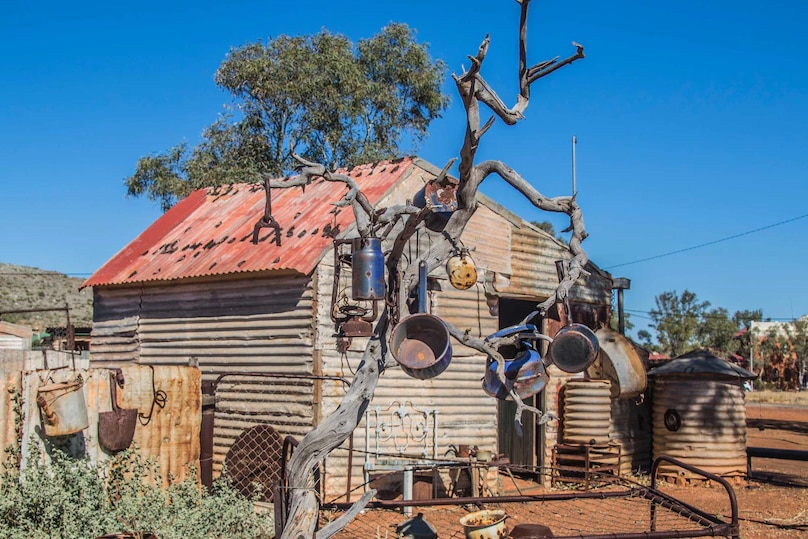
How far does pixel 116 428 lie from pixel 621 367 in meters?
7.15

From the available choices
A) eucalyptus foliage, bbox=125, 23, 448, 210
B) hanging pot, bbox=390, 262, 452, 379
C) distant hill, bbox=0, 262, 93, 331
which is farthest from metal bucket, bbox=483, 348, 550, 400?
distant hill, bbox=0, 262, 93, 331

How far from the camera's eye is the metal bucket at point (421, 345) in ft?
21.9

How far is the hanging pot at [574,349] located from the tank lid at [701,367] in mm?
9639

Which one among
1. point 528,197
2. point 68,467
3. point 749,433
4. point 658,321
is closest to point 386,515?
point 68,467

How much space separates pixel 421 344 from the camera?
6.91 m

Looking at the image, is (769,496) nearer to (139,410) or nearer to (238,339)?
(238,339)

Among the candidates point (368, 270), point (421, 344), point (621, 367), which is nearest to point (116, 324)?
point (621, 367)

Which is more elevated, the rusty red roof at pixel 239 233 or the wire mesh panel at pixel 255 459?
the rusty red roof at pixel 239 233

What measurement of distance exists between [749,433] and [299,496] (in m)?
21.1

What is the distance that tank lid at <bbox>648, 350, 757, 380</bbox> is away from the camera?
16.2 meters

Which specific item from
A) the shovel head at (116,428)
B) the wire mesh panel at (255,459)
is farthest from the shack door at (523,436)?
the shovel head at (116,428)

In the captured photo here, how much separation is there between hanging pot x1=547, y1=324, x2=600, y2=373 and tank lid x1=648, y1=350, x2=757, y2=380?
31.6 feet

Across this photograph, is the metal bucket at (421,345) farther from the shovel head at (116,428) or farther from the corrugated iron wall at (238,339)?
the corrugated iron wall at (238,339)

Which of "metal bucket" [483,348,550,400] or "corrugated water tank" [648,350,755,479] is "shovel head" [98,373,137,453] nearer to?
"metal bucket" [483,348,550,400]
